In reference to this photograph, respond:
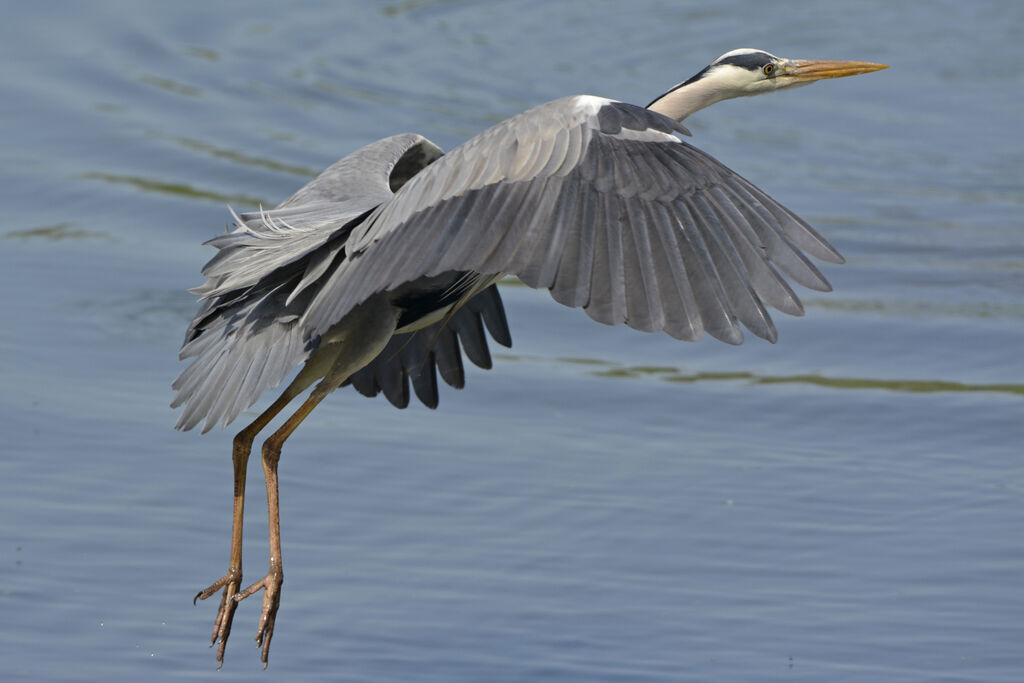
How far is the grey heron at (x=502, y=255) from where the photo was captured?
5223 millimetres

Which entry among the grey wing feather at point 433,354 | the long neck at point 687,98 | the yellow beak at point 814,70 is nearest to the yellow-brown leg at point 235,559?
the grey wing feather at point 433,354

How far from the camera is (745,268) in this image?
5.25m

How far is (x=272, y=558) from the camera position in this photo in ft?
21.1

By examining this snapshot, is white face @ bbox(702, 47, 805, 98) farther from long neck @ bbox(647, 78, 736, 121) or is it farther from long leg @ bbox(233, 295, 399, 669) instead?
long leg @ bbox(233, 295, 399, 669)

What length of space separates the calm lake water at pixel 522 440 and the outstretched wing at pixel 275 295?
3.23ft

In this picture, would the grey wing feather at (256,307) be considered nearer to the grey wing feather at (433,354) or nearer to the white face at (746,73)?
the grey wing feather at (433,354)

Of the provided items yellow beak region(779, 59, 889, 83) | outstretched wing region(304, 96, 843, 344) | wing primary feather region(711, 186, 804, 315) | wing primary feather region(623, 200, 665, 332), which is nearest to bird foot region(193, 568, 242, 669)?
outstretched wing region(304, 96, 843, 344)

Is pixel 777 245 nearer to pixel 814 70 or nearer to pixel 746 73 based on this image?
pixel 746 73

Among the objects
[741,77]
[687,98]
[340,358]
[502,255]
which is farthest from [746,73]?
[502,255]

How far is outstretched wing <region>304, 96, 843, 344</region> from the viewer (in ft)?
17.0

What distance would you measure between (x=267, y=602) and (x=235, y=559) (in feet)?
0.90

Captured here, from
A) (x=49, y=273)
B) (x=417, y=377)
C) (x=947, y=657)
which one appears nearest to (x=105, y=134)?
(x=49, y=273)

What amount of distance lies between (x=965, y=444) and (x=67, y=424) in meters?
4.38

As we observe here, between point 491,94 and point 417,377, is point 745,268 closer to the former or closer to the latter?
point 417,377
